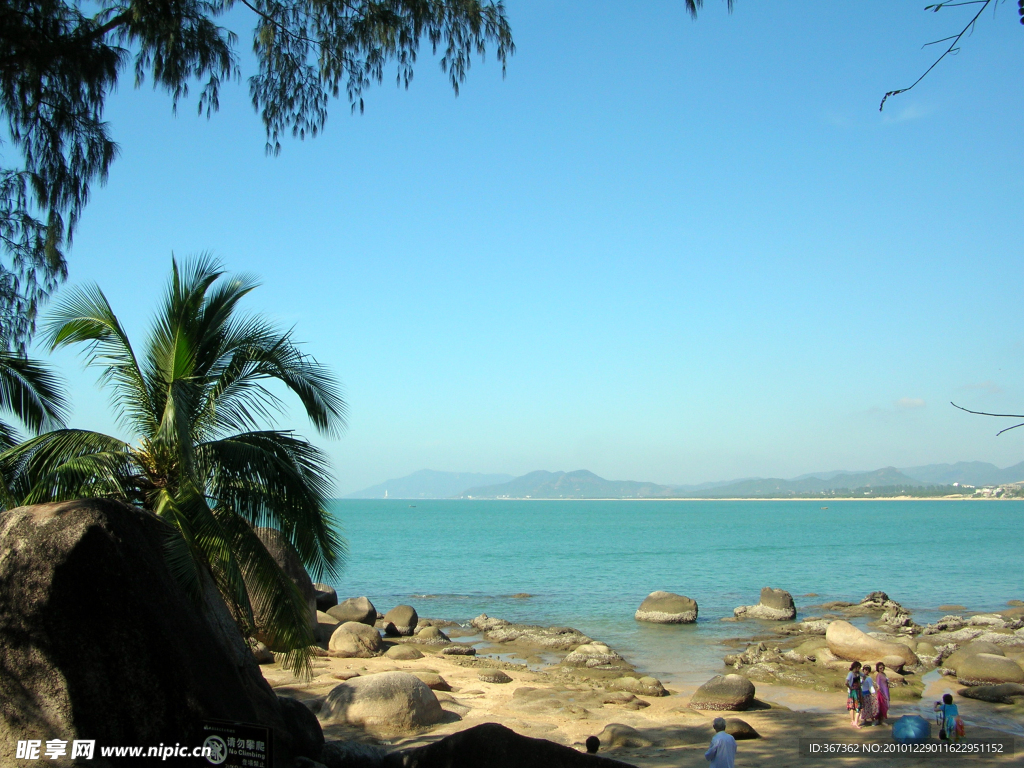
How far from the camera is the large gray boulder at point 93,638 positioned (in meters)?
7.20

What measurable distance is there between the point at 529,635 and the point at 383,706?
47.5 feet

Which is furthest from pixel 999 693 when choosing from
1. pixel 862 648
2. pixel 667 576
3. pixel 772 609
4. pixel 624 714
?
pixel 667 576

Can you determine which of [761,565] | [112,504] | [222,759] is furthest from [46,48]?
[761,565]

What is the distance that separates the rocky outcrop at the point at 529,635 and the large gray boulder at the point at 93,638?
58.1 ft

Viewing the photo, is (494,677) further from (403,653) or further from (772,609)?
(772,609)

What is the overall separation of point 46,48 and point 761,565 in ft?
186

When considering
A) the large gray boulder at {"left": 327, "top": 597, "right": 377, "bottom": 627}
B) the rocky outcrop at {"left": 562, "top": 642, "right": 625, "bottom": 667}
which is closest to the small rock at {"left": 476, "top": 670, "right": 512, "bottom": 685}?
the rocky outcrop at {"left": 562, "top": 642, "right": 625, "bottom": 667}

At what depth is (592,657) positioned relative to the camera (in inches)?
899

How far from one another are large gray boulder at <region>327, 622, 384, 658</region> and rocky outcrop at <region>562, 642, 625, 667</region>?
5737mm

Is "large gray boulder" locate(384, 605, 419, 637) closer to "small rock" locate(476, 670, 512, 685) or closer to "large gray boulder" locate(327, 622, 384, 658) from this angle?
"large gray boulder" locate(327, 622, 384, 658)

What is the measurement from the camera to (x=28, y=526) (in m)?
7.47

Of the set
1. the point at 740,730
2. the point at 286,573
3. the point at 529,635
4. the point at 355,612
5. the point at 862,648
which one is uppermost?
the point at 286,573

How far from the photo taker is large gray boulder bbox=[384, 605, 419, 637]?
27.7 m

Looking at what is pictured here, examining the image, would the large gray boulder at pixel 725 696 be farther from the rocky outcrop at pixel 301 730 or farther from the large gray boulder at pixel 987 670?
the rocky outcrop at pixel 301 730
